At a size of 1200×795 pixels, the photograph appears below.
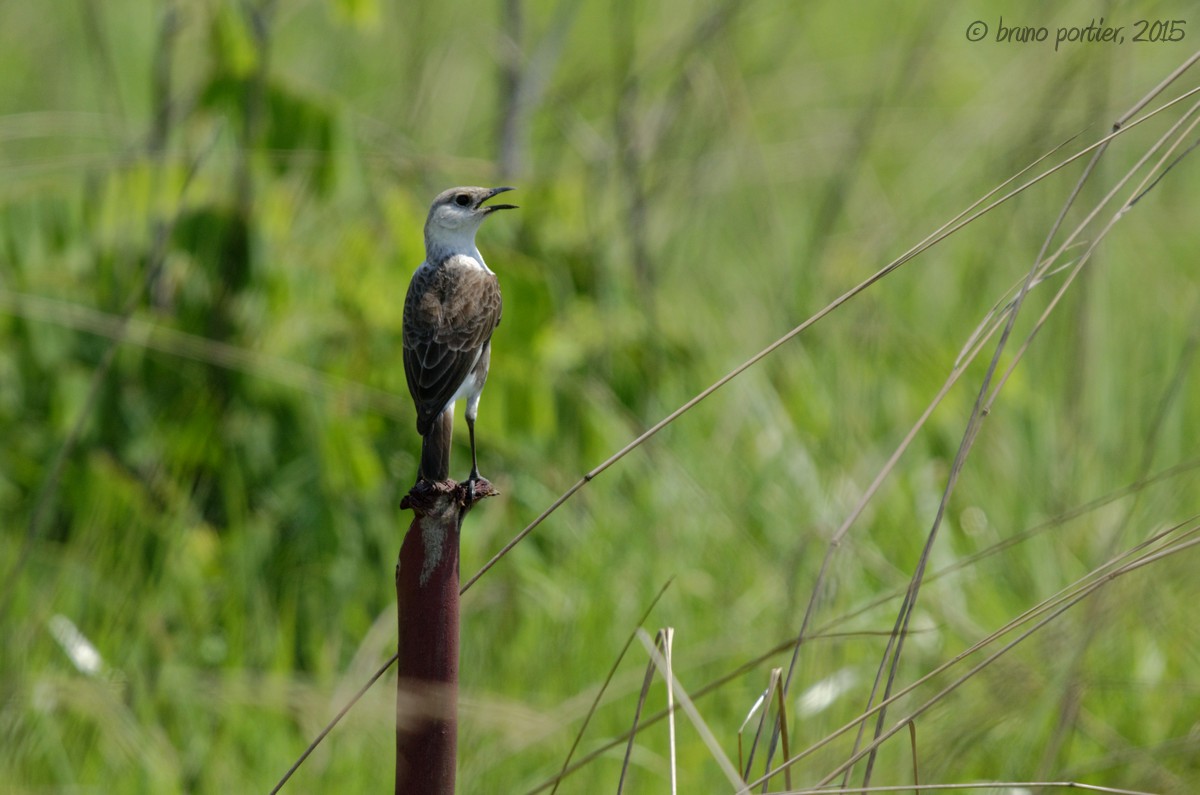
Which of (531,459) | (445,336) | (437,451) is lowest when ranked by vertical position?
(437,451)

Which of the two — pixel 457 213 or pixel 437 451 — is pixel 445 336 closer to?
pixel 437 451

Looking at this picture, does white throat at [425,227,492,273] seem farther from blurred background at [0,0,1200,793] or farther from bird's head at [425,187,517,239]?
blurred background at [0,0,1200,793]

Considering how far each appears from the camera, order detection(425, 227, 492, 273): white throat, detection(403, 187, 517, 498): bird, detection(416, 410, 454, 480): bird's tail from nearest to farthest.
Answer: detection(416, 410, 454, 480): bird's tail
detection(403, 187, 517, 498): bird
detection(425, 227, 492, 273): white throat

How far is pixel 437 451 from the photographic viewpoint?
1887mm

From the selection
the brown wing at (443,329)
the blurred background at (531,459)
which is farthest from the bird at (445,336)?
the blurred background at (531,459)

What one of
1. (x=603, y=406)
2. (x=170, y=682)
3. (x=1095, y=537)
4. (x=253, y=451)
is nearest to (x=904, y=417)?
(x=1095, y=537)

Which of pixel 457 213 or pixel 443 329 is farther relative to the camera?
pixel 457 213

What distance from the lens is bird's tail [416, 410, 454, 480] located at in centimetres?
182

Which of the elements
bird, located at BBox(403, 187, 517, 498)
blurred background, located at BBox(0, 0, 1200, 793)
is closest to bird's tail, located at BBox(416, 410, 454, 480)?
bird, located at BBox(403, 187, 517, 498)

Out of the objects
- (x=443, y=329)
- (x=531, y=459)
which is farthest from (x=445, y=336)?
(x=531, y=459)

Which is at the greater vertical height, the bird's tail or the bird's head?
the bird's head

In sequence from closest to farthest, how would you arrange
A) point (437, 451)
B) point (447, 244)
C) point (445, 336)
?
point (437, 451)
point (445, 336)
point (447, 244)

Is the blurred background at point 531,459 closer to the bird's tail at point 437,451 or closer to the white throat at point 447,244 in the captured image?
the white throat at point 447,244

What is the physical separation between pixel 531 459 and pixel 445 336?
206 centimetres
